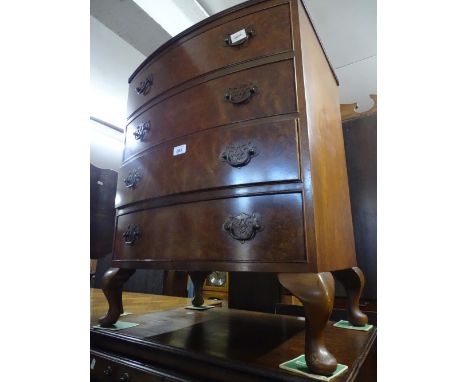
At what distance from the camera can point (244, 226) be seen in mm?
696

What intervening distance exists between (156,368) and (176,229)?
362 mm

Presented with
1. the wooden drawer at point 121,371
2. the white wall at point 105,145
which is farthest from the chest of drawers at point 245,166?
the white wall at point 105,145

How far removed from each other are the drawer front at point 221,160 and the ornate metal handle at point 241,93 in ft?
0.25

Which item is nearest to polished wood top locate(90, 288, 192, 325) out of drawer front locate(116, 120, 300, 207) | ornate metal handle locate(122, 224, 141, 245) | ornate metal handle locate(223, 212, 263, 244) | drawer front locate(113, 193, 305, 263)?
ornate metal handle locate(122, 224, 141, 245)

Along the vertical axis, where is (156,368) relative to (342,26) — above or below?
below

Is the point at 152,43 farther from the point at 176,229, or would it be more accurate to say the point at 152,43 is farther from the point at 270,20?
the point at 176,229

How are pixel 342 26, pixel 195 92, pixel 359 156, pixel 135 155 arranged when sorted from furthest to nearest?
1. pixel 342 26
2. pixel 359 156
3. pixel 135 155
4. pixel 195 92

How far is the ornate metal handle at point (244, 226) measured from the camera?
685mm

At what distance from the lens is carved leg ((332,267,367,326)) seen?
104 cm

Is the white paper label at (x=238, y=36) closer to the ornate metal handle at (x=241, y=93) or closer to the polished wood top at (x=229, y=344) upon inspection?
the ornate metal handle at (x=241, y=93)

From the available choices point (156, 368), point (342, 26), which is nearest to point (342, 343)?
point (156, 368)

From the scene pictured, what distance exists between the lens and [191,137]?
87cm

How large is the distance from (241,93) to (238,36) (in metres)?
0.18
